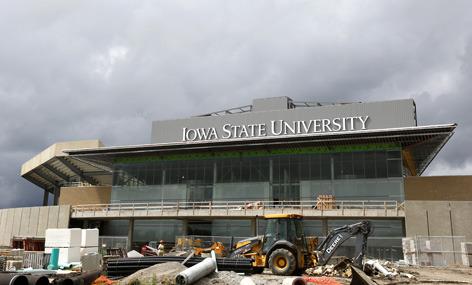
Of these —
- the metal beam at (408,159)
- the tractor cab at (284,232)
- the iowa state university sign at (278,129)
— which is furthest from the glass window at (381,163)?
the tractor cab at (284,232)

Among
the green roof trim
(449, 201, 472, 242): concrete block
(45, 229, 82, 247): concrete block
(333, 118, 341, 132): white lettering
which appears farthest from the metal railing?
(45, 229, 82, 247): concrete block

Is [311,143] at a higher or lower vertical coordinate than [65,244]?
higher

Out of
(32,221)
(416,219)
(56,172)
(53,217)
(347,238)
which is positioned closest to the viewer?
(347,238)

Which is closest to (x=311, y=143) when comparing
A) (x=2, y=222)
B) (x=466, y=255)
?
(x=466, y=255)

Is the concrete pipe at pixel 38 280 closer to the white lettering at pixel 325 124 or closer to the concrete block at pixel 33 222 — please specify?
the white lettering at pixel 325 124

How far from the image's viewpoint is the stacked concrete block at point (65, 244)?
25.3 m

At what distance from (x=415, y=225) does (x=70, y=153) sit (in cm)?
3829

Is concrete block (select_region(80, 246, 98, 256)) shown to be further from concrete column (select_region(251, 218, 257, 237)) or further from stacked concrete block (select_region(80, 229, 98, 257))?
concrete column (select_region(251, 218, 257, 237))

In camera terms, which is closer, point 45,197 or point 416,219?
point 416,219

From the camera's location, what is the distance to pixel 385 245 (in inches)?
1460

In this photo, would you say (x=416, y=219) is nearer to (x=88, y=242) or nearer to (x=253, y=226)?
(x=253, y=226)

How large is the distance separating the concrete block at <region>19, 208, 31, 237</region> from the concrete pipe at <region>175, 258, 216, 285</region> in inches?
1695

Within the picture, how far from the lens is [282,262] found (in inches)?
801

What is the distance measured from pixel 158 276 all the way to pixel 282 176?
31685mm
